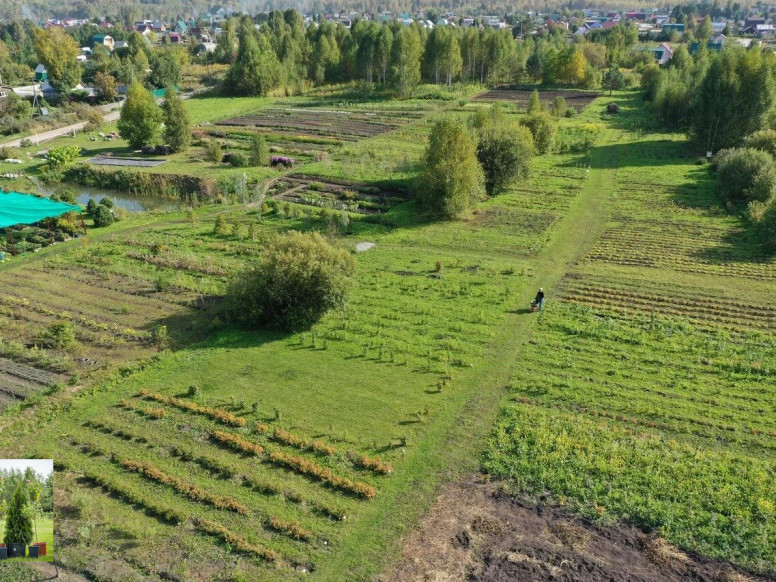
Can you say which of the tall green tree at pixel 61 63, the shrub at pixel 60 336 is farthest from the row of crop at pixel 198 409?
the tall green tree at pixel 61 63

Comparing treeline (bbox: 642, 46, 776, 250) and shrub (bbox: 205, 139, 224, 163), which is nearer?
treeline (bbox: 642, 46, 776, 250)

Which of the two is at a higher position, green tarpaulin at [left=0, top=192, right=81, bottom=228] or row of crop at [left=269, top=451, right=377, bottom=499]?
green tarpaulin at [left=0, top=192, right=81, bottom=228]

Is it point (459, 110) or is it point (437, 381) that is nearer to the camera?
point (437, 381)

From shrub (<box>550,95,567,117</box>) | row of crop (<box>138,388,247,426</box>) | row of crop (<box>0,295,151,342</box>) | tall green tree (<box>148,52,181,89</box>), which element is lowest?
row of crop (<box>138,388,247,426</box>)

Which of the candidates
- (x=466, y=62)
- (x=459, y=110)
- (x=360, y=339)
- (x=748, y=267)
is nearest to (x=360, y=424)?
(x=360, y=339)

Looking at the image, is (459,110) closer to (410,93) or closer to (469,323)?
(410,93)

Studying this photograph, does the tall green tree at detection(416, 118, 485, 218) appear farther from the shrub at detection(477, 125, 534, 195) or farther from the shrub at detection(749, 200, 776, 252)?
the shrub at detection(749, 200, 776, 252)

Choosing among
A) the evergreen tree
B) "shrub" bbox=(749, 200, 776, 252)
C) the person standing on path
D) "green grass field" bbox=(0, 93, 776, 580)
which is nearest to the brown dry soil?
"green grass field" bbox=(0, 93, 776, 580)
